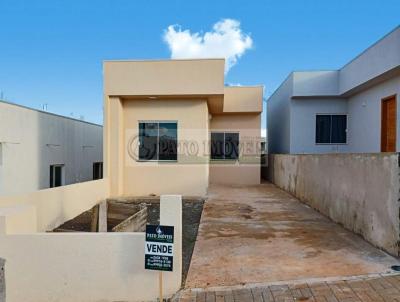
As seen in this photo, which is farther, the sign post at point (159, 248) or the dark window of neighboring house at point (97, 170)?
the dark window of neighboring house at point (97, 170)

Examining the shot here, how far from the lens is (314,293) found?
334cm

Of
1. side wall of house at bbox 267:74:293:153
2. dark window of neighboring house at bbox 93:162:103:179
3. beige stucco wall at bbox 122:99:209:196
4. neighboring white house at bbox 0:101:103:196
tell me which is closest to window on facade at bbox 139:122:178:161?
beige stucco wall at bbox 122:99:209:196

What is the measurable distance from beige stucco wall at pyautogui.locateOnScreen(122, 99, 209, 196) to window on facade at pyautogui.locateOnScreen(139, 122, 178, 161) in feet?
0.60

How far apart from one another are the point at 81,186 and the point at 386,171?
726 cm

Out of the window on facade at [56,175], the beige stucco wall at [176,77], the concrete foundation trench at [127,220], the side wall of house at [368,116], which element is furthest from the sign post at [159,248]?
the side wall of house at [368,116]

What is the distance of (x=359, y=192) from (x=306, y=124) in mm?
9632

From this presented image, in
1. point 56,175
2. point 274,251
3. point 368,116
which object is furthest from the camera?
point 368,116

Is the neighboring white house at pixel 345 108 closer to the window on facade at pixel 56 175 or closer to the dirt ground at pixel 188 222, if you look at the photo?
the dirt ground at pixel 188 222

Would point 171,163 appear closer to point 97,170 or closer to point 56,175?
point 56,175

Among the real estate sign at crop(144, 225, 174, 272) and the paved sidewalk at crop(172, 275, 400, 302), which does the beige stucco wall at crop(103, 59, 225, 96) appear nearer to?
the real estate sign at crop(144, 225, 174, 272)

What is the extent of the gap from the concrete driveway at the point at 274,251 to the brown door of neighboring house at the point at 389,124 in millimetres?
5582

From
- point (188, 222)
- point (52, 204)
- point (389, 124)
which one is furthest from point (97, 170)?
point (389, 124)

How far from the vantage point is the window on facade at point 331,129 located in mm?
14469

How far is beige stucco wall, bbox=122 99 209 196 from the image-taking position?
10750mm
